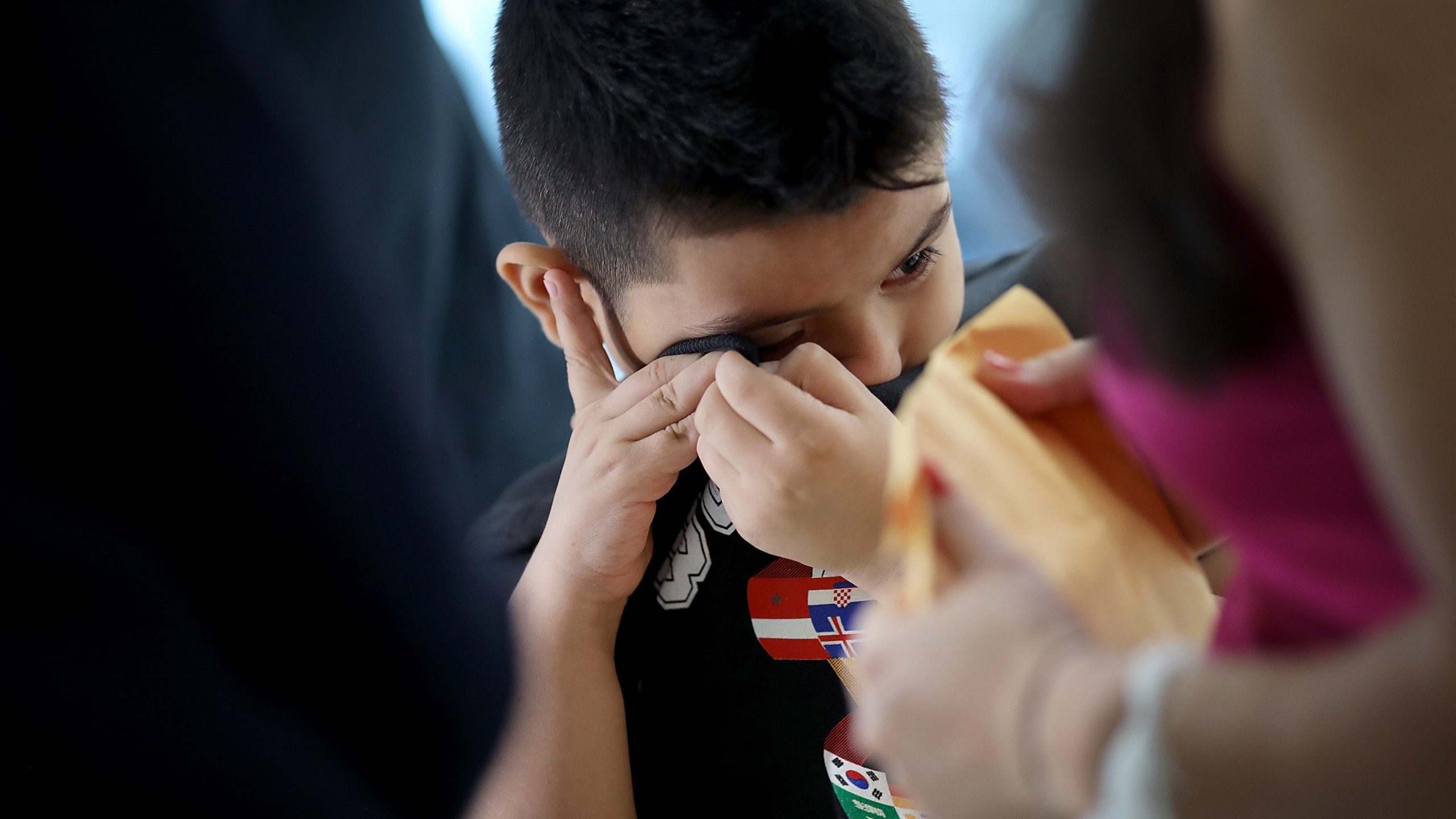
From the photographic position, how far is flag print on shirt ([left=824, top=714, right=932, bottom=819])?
80 cm

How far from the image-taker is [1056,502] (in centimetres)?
37

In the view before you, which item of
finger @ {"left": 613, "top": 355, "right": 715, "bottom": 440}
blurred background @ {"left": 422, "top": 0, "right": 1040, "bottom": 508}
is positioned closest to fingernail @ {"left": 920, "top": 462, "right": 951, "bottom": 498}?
finger @ {"left": 613, "top": 355, "right": 715, "bottom": 440}

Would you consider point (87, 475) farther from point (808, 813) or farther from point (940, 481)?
point (808, 813)

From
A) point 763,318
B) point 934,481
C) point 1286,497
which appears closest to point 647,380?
point 763,318

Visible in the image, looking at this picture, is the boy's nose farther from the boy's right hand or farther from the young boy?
the boy's right hand

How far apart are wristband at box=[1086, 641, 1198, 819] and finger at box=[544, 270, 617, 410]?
714 mm

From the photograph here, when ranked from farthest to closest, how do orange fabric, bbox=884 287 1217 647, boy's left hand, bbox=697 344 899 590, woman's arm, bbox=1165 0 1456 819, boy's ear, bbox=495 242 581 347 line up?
boy's ear, bbox=495 242 581 347
boy's left hand, bbox=697 344 899 590
orange fabric, bbox=884 287 1217 647
woman's arm, bbox=1165 0 1456 819

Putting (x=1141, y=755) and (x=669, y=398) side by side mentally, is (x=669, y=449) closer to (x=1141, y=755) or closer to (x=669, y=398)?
(x=669, y=398)

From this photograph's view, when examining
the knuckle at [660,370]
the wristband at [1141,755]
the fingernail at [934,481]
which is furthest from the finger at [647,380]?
the wristband at [1141,755]

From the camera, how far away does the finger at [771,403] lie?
2.22 ft

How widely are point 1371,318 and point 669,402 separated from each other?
2.01 ft

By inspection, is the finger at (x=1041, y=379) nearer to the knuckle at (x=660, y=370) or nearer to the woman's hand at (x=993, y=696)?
the woman's hand at (x=993, y=696)

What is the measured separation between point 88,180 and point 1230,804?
1.94ft

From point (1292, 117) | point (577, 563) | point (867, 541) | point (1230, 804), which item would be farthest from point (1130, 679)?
point (577, 563)
